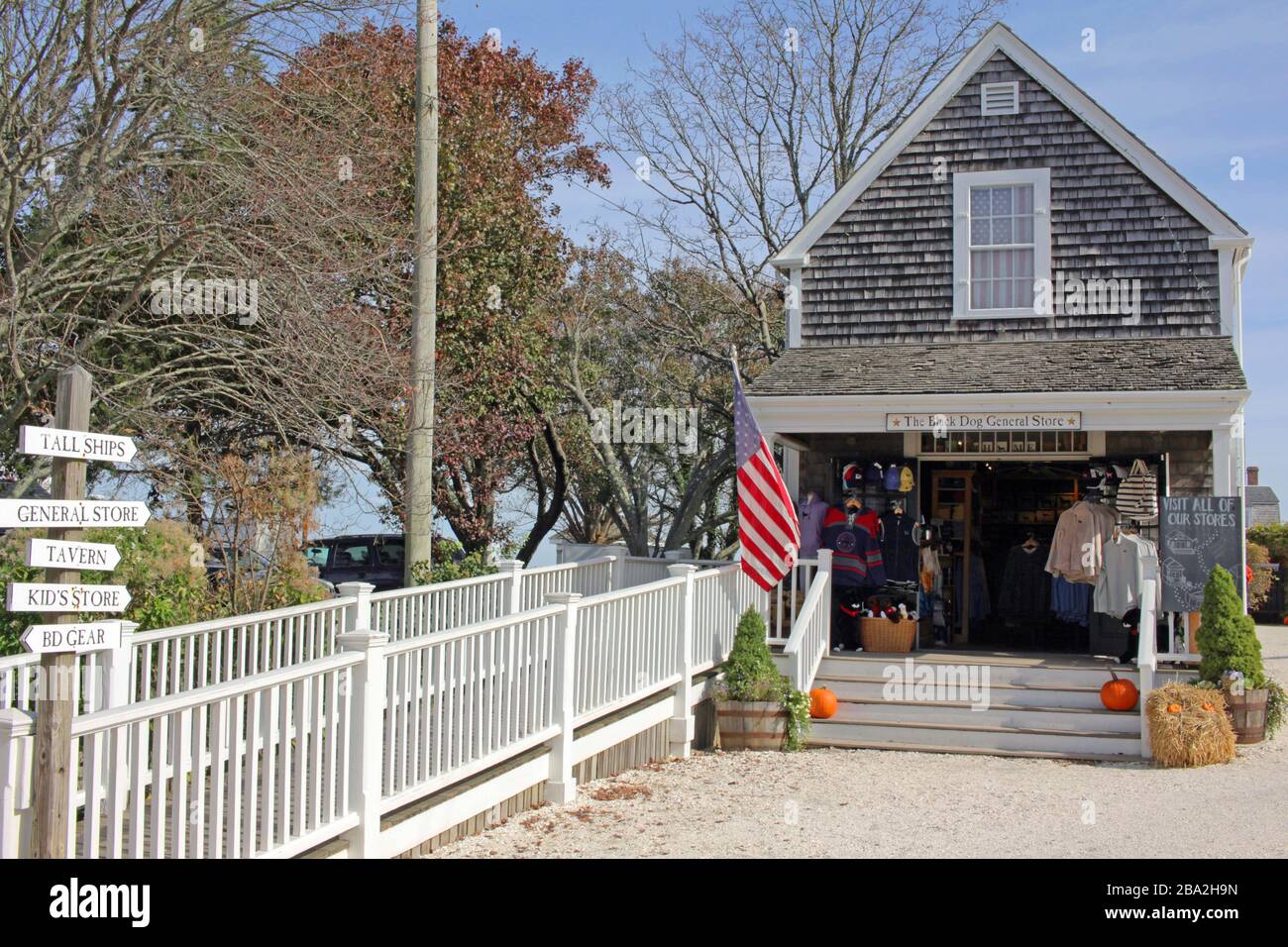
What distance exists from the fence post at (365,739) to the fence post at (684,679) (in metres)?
4.90

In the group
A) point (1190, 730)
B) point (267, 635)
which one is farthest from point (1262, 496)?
point (267, 635)

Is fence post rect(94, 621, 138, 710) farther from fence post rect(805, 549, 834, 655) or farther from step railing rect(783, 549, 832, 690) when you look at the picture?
fence post rect(805, 549, 834, 655)

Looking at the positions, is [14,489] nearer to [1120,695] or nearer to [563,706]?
[563,706]

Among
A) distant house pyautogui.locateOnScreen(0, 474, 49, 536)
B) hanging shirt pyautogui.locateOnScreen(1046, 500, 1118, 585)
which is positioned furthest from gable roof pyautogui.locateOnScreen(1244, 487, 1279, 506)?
distant house pyautogui.locateOnScreen(0, 474, 49, 536)

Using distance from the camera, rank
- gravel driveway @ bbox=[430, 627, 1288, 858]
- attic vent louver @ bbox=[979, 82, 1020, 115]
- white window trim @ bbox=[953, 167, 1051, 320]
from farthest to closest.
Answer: attic vent louver @ bbox=[979, 82, 1020, 115] → white window trim @ bbox=[953, 167, 1051, 320] → gravel driveway @ bbox=[430, 627, 1288, 858]

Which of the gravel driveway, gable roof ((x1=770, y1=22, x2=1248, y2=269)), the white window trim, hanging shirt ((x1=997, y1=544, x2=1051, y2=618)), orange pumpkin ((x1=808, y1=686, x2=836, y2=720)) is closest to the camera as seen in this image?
the gravel driveway

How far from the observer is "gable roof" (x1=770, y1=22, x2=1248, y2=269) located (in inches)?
547

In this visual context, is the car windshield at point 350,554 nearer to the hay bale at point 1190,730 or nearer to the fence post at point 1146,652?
the fence post at point 1146,652

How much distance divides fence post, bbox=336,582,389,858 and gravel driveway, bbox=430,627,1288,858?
85cm

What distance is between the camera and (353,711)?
6.05 metres

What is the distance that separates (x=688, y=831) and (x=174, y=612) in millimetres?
5064

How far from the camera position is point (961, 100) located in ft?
48.8

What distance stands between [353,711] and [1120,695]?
7.87 meters

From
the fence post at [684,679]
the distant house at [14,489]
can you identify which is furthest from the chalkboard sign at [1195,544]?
the distant house at [14,489]
